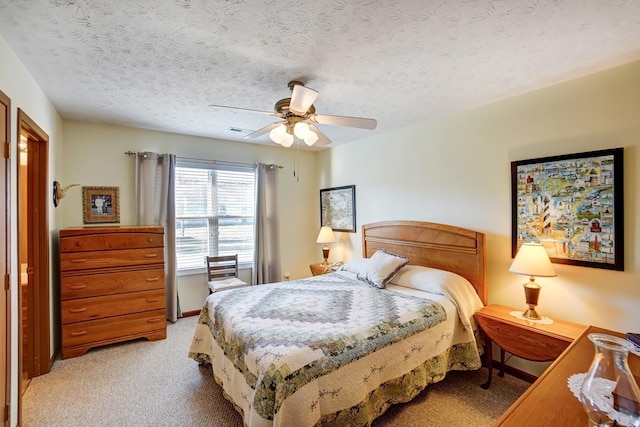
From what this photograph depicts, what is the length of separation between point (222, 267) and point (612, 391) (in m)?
4.07

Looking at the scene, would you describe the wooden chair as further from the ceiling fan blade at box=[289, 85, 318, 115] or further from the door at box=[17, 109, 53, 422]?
the ceiling fan blade at box=[289, 85, 318, 115]

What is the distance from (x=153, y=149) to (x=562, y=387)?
442 centimetres

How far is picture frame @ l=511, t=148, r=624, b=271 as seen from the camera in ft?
7.13

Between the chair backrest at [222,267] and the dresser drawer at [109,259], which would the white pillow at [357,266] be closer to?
the chair backrest at [222,267]

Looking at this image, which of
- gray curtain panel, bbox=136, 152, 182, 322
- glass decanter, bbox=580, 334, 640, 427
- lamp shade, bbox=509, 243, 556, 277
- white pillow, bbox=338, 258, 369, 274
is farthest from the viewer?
gray curtain panel, bbox=136, 152, 182, 322

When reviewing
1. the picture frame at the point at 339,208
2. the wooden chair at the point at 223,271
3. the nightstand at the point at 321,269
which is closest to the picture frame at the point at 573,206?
the picture frame at the point at 339,208

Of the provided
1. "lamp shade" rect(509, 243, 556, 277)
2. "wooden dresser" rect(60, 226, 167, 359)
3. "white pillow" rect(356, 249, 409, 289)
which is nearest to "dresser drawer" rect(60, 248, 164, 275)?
"wooden dresser" rect(60, 226, 167, 359)

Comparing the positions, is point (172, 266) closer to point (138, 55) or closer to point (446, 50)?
point (138, 55)

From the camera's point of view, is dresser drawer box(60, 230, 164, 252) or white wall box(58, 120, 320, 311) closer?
dresser drawer box(60, 230, 164, 252)

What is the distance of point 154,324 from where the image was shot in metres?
3.43

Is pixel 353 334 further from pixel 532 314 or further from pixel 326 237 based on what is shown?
pixel 326 237

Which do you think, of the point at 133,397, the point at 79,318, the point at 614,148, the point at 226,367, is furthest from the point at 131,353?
the point at 614,148

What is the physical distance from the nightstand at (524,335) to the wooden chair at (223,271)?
2.89 metres

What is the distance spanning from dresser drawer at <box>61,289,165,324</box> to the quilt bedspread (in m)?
1.03
